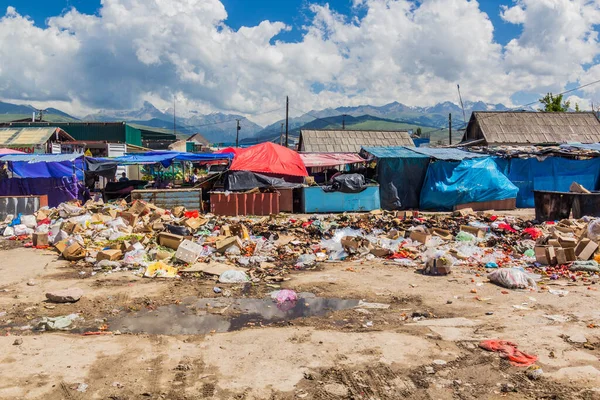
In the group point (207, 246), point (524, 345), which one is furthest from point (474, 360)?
point (207, 246)

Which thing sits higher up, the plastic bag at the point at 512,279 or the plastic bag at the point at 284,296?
the plastic bag at the point at 512,279

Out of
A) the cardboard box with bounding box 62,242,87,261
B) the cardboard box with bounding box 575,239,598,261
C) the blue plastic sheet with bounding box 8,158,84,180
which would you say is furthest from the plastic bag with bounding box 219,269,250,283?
the blue plastic sheet with bounding box 8,158,84,180

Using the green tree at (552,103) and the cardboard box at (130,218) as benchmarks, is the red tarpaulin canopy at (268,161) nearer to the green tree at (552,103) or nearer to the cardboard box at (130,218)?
the cardboard box at (130,218)

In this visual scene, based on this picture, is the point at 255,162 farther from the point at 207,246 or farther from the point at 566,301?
the point at 566,301

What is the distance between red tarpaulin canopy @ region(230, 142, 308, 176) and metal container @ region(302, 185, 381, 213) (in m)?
1.39

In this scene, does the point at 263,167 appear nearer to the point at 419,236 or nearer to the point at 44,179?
the point at 44,179

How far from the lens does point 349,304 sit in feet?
21.0

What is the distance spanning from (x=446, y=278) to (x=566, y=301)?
188 centimetres

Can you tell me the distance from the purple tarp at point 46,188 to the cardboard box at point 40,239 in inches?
228

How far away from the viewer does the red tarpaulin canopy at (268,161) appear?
1631cm

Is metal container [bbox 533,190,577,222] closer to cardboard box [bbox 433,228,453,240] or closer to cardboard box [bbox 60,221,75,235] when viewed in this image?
cardboard box [bbox 433,228,453,240]

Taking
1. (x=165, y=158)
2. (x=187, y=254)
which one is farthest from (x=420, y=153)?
(x=187, y=254)

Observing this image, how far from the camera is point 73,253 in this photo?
8.85 meters

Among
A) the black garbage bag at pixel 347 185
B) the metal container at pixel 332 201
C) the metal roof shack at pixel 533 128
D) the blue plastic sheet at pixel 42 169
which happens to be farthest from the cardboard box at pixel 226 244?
the metal roof shack at pixel 533 128
